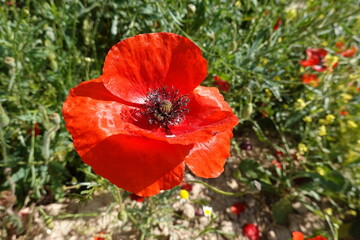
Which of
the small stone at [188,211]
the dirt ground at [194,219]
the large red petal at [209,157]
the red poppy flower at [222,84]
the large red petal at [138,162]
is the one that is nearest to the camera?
the large red petal at [138,162]

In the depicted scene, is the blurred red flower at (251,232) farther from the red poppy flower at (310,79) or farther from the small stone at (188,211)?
the red poppy flower at (310,79)

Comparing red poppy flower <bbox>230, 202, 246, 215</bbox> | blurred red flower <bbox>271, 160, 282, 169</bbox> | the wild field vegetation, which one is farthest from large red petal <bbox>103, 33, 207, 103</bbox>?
blurred red flower <bbox>271, 160, 282, 169</bbox>

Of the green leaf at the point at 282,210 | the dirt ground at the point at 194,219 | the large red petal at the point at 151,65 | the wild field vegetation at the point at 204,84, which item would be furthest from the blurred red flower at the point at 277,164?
the large red petal at the point at 151,65

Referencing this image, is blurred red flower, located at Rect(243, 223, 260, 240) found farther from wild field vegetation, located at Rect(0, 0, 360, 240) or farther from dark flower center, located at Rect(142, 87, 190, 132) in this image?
dark flower center, located at Rect(142, 87, 190, 132)

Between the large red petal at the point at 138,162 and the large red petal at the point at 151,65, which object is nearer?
the large red petal at the point at 138,162

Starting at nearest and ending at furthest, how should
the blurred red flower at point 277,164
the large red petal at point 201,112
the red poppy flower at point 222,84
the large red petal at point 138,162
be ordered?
the large red petal at point 138,162, the large red petal at point 201,112, the red poppy flower at point 222,84, the blurred red flower at point 277,164

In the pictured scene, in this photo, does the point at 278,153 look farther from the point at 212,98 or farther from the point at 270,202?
the point at 212,98

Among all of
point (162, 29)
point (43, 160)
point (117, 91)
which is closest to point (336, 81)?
point (162, 29)
